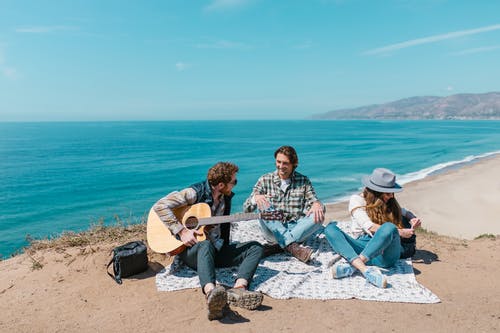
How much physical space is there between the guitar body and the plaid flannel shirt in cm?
107

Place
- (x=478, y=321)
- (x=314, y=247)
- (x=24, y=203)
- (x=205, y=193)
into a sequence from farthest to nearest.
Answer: (x=24, y=203) → (x=314, y=247) → (x=205, y=193) → (x=478, y=321)

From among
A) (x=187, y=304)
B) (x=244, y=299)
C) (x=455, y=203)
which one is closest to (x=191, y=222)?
(x=187, y=304)

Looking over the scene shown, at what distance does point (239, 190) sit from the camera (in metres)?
27.4

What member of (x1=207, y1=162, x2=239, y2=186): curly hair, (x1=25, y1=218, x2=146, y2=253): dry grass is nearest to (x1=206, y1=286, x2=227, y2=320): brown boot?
(x1=207, y1=162, x2=239, y2=186): curly hair

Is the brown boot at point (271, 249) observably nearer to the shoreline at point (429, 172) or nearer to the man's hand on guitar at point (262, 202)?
the man's hand on guitar at point (262, 202)

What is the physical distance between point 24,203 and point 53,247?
74.8ft

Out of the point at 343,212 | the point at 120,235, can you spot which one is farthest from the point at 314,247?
the point at 343,212

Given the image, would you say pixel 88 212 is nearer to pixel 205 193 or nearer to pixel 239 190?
pixel 239 190

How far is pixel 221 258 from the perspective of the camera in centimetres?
472

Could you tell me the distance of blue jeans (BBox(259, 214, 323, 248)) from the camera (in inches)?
Answer: 202

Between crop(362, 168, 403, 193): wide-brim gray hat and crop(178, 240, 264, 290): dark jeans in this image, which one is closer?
crop(178, 240, 264, 290): dark jeans

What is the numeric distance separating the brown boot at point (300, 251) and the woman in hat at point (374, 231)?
46 cm

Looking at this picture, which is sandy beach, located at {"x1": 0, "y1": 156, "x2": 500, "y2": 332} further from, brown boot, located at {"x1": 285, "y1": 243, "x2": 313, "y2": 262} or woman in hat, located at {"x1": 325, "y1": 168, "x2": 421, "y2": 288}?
brown boot, located at {"x1": 285, "y1": 243, "x2": 313, "y2": 262}

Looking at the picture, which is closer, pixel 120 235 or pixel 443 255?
pixel 443 255
